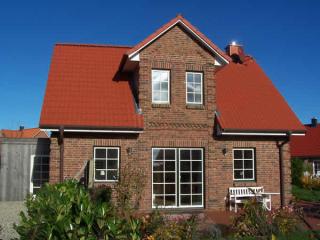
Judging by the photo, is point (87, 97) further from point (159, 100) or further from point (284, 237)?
point (284, 237)

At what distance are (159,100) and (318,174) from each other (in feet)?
73.1

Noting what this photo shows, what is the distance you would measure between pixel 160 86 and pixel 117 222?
9232 millimetres

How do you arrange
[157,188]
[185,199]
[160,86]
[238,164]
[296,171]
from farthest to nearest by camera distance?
[296,171], [238,164], [160,86], [185,199], [157,188]

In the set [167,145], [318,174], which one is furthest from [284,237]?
[318,174]

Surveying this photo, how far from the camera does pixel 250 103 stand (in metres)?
16.8

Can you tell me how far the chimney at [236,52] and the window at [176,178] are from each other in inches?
258

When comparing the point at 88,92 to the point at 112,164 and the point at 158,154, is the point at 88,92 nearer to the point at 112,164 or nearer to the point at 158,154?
the point at 112,164

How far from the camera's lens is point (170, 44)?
15469 millimetres

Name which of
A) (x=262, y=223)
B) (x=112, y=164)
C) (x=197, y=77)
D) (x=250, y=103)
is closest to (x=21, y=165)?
(x=112, y=164)

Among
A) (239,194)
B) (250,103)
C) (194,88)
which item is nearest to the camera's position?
(239,194)

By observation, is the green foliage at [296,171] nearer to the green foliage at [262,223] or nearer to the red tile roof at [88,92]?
the red tile roof at [88,92]

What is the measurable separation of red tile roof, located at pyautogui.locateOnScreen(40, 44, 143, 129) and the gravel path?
10.5 feet

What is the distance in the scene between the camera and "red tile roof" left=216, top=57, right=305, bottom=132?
1563 cm

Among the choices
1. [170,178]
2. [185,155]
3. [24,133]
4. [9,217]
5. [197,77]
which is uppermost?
[197,77]
